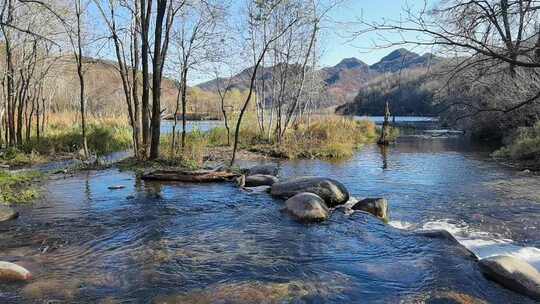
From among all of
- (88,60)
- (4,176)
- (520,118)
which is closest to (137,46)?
(88,60)

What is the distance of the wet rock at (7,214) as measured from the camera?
762 cm

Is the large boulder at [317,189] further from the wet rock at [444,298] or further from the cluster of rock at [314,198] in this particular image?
the wet rock at [444,298]

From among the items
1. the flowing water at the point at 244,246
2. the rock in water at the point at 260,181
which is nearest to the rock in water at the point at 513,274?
the flowing water at the point at 244,246

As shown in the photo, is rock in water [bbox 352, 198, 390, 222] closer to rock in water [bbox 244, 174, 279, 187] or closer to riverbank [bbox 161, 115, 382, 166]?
rock in water [bbox 244, 174, 279, 187]

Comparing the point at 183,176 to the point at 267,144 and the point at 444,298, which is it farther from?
the point at 267,144

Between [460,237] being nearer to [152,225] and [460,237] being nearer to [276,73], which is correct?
[152,225]

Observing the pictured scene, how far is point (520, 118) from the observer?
73.2 ft

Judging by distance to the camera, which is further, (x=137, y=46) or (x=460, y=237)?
(x=137, y=46)

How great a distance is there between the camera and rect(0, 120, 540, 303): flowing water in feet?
16.2

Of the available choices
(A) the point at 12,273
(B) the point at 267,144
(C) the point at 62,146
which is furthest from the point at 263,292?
(C) the point at 62,146

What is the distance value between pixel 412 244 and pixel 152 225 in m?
4.55

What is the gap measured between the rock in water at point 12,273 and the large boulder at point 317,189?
607 cm

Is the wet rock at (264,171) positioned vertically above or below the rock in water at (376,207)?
above

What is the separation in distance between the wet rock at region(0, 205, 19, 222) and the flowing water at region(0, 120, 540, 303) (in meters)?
0.26
